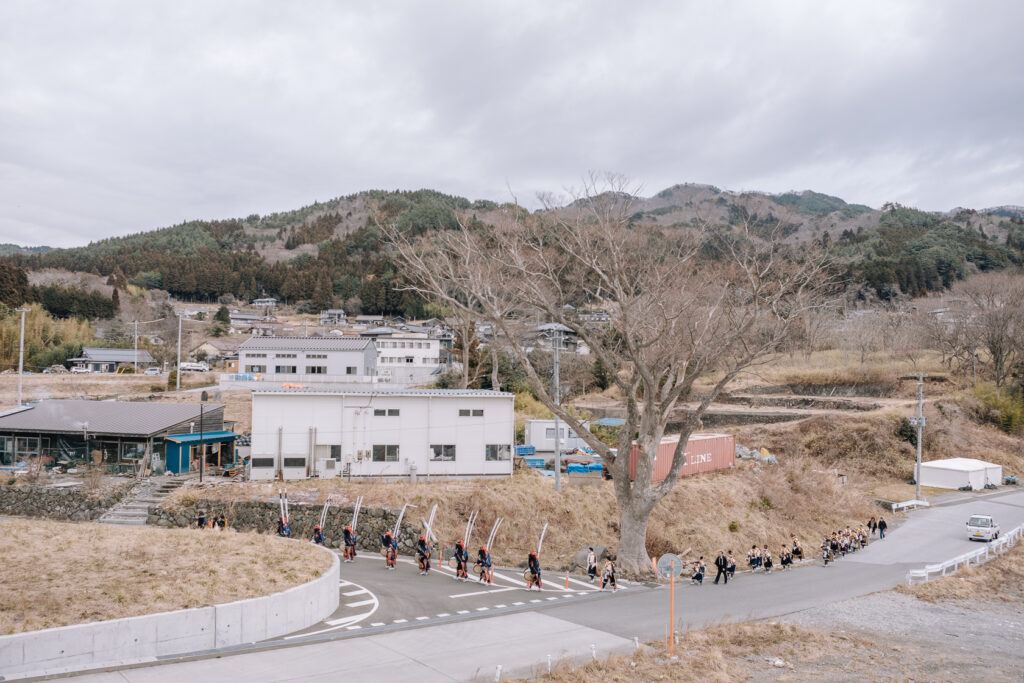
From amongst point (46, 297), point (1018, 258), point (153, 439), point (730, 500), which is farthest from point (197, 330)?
point (1018, 258)

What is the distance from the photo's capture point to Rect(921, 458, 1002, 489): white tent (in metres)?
34.6

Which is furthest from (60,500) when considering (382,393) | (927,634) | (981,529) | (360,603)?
(981,529)

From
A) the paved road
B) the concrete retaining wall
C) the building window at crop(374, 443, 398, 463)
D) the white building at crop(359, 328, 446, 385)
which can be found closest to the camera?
the concrete retaining wall

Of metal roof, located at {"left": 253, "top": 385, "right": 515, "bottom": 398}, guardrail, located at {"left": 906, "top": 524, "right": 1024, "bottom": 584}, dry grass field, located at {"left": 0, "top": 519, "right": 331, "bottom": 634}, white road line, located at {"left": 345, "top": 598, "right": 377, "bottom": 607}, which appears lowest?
guardrail, located at {"left": 906, "top": 524, "right": 1024, "bottom": 584}

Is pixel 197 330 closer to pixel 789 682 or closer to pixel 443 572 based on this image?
pixel 443 572

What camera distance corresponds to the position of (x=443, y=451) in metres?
26.2

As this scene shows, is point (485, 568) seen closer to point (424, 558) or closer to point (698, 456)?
point (424, 558)

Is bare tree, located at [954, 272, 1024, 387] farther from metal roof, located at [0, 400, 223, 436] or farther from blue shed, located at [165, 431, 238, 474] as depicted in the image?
metal roof, located at [0, 400, 223, 436]

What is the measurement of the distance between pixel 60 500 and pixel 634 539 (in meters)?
20.2

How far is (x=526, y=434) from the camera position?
34.7 meters

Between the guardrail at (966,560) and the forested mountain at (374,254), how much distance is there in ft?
136

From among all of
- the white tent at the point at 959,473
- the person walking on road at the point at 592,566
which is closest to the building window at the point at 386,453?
the person walking on road at the point at 592,566

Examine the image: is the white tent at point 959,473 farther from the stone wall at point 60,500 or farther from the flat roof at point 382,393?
the stone wall at point 60,500

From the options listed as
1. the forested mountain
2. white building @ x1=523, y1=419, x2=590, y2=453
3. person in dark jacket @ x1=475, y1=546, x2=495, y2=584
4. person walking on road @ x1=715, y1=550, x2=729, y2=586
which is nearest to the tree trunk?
person walking on road @ x1=715, y1=550, x2=729, y2=586
